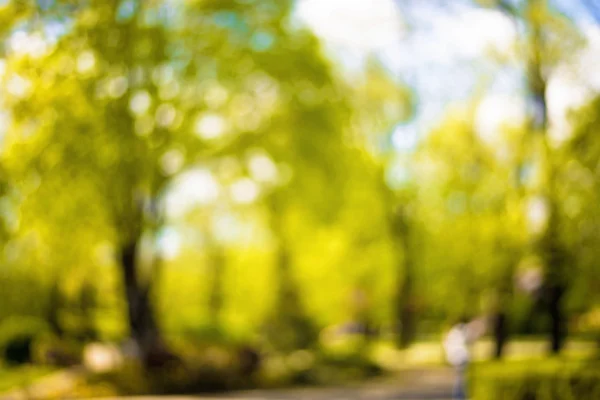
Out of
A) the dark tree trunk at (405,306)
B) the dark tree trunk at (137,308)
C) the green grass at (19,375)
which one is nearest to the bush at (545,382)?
the dark tree trunk at (137,308)

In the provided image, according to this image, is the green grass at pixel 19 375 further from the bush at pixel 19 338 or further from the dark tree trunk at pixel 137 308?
the dark tree trunk at pixel 137 308

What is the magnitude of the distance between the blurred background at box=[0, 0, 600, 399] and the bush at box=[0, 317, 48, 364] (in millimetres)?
61

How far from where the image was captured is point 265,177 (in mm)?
23047

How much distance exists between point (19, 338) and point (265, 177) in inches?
347

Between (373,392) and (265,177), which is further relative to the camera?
(265,177)

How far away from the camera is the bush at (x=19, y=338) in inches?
843

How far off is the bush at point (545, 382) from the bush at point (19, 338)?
49.4 ft

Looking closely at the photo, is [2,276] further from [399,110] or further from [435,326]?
→ [435,326]

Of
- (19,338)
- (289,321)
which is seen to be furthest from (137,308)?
(19,338)

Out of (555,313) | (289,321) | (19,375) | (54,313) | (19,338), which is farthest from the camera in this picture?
(54,313)

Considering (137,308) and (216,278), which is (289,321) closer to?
(137,308)

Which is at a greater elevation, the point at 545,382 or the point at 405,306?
the point at 405,306

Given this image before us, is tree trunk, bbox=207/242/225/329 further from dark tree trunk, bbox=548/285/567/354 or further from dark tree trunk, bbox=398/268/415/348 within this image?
dark tree trunk, bbox=548/285/567/354

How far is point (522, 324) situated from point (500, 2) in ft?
71.9
